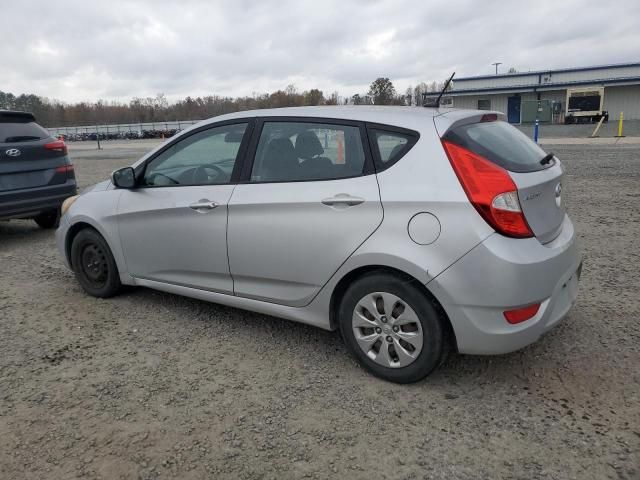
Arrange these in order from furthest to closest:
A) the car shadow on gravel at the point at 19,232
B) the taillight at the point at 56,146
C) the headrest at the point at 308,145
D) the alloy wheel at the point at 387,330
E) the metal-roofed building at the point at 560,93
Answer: the metal-roofed building at the point at 560,93, the car shadow on gravel at the point at 19,232, the taillight at the point at 56,146, the headrest at the point at 308,145, the alloy wheel at the point at 387,330

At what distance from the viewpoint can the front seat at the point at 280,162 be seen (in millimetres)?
3332

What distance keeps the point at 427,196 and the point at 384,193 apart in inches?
9.9

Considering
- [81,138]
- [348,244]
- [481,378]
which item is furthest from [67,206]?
[81,138]

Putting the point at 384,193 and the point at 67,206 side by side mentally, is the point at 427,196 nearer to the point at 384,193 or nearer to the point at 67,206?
the point at 384,193

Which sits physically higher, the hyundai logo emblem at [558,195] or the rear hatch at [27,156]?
the rear hatch at [27,156]

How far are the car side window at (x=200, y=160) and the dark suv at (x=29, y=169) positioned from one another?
3323mm

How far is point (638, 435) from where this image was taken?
2.51 m

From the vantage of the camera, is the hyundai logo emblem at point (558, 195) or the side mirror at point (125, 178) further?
the side mirror at point (125, 178)

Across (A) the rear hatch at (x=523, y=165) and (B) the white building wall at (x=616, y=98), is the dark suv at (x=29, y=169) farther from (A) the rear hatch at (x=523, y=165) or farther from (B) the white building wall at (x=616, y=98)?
(B) the white building wall at (x=616, y=98)

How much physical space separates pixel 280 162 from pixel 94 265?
2.22 m

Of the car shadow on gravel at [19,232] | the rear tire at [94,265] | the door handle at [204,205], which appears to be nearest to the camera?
the door handle at [204,205]

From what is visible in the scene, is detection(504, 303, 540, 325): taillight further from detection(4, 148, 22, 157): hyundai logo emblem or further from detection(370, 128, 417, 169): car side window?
detection(4, 148, 22, 157): hyundai logo emblem

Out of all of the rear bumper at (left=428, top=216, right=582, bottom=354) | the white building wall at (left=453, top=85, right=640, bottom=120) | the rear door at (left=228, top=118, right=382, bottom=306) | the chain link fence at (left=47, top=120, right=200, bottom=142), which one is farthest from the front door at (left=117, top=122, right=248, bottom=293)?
the chain link fence at (left=47, top=120, right=200, bottom=142)

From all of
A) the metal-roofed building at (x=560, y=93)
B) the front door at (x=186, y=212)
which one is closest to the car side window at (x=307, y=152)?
the front door at (x=186, y=212)
